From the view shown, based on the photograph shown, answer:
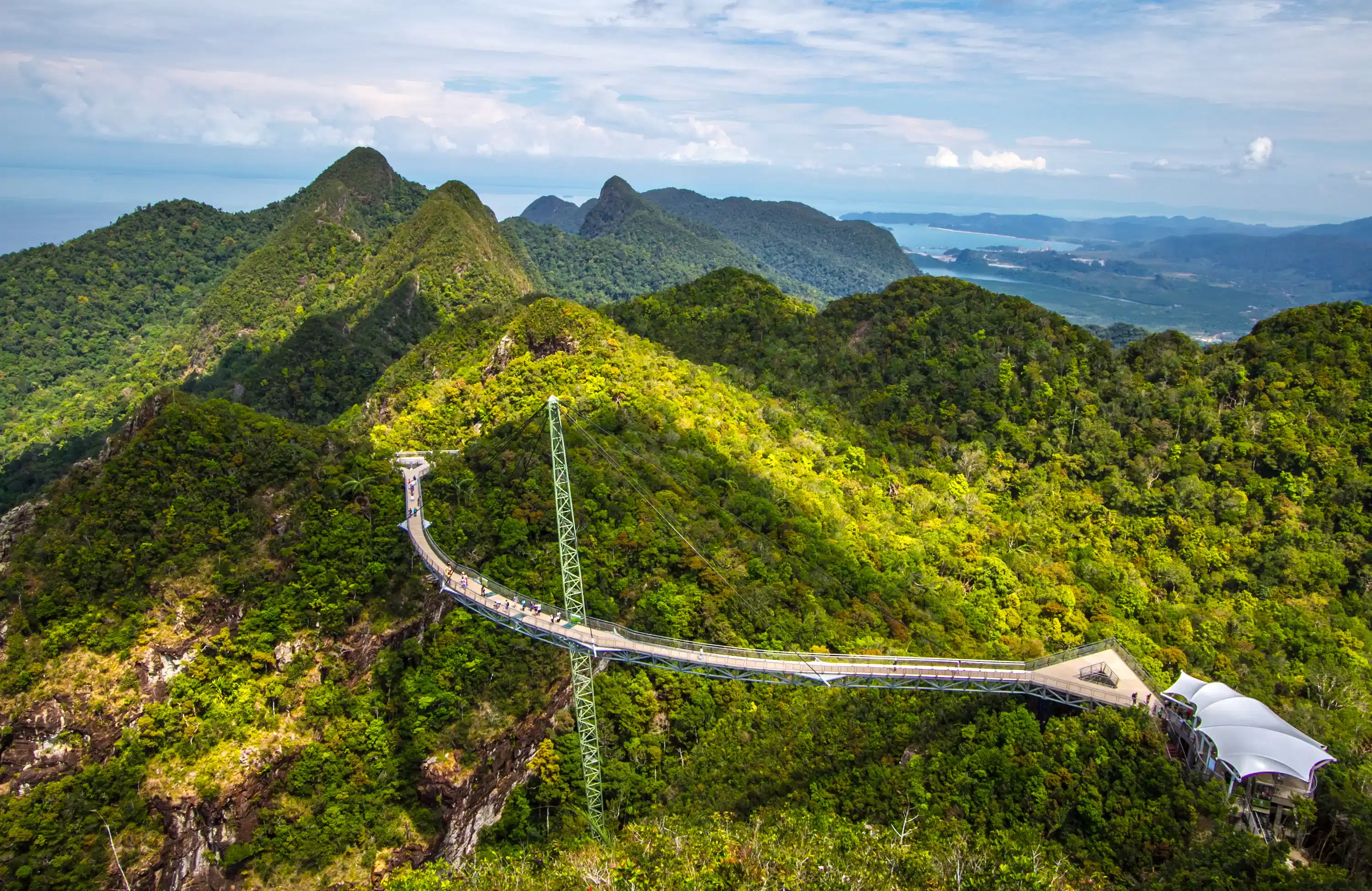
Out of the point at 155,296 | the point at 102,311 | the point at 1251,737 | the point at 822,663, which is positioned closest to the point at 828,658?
the point at 822,663

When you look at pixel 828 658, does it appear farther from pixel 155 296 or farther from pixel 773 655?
pixel 155 296

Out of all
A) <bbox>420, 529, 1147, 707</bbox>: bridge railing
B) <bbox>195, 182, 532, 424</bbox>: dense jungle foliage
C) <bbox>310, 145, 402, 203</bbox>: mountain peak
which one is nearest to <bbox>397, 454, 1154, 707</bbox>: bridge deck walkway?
<bbox>420, 529, 1147, 707</bbox>: bridge railing

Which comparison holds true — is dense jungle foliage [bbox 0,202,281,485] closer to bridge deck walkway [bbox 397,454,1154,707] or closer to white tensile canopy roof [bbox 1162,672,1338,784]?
bridge deck walkway [bbox 397,454,1154,707]

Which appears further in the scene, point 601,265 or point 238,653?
point 601,265

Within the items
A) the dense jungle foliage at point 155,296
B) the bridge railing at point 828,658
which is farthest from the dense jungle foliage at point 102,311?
the bridge railing at point 828,658

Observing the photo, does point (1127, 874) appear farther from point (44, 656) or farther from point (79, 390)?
point (79, 390)

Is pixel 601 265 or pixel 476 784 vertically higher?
pixel 601 265
